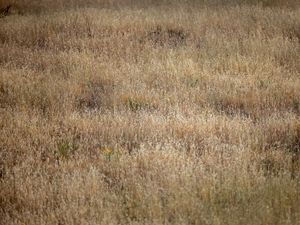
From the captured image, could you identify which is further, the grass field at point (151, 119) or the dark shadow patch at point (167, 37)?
the dark shadow patch at point (167, 37)

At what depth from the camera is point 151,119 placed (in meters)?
6.39

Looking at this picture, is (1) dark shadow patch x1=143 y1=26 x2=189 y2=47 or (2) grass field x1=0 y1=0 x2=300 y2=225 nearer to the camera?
(2) grass field x1=0 y1=0 x2=300 y2=225

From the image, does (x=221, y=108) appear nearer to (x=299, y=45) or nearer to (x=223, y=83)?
(x=223, y=83)

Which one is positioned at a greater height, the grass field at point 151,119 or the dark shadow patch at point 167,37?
the dark shadow patch at point 167,37

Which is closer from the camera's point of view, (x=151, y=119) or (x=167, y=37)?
(x=151, y=119)

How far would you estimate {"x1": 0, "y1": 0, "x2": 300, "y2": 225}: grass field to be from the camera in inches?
173

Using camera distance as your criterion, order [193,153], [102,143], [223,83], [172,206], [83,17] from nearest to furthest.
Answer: [172,206]
[193,153]
[102,143]
[223,83]
[83,17]

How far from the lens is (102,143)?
19.2ft

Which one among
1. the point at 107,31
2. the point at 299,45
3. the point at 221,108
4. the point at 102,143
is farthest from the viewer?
the point at 107,31

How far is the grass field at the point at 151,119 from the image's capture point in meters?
4.40

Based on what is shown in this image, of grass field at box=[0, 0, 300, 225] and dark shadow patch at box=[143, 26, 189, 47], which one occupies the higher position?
dark shadow patch at box=[143, 26, 189, 47]

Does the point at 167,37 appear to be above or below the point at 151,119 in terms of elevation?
above

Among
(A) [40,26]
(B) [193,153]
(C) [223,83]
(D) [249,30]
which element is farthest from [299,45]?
(A) [40,26]

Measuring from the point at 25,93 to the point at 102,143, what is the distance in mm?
2180
